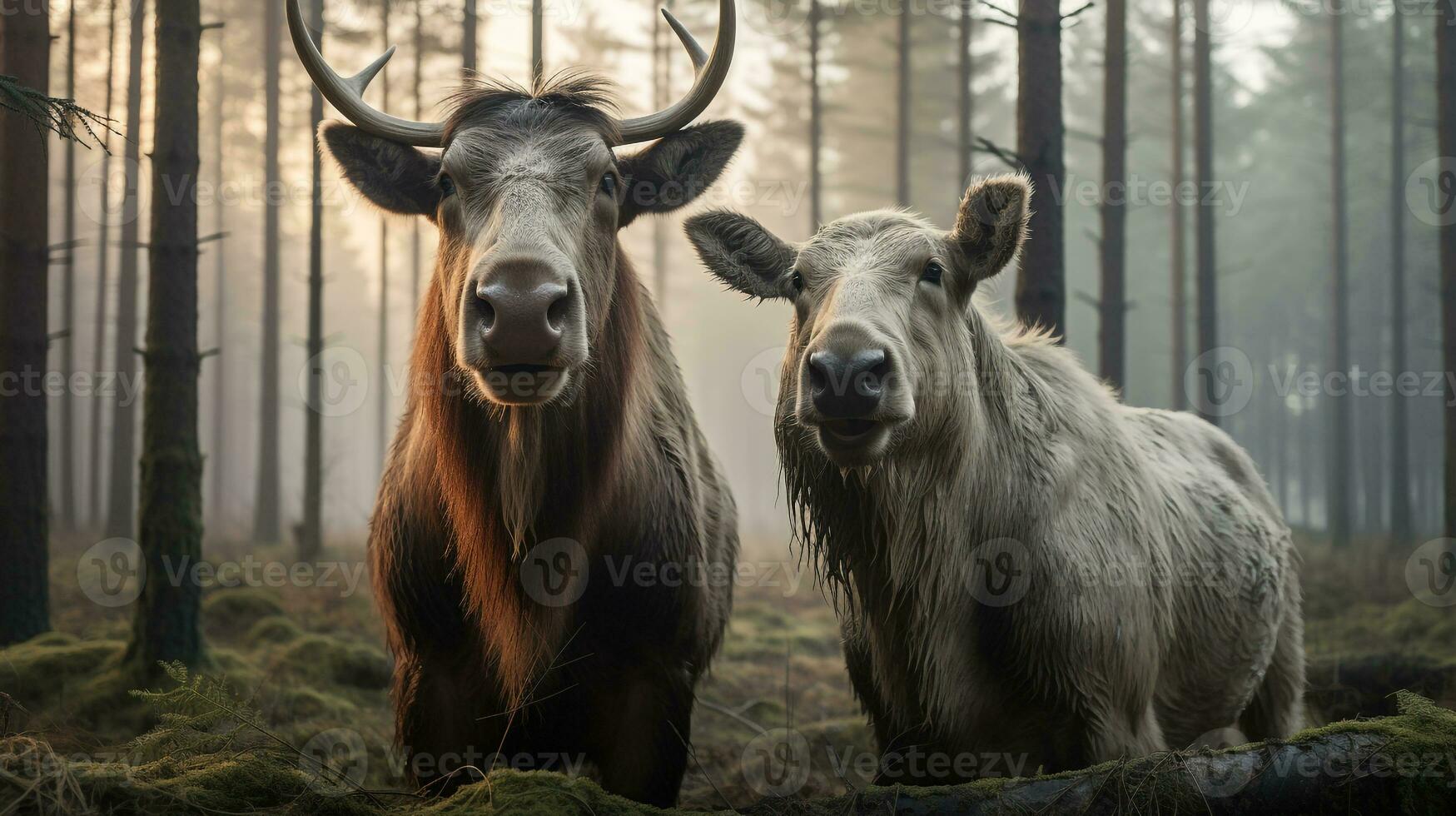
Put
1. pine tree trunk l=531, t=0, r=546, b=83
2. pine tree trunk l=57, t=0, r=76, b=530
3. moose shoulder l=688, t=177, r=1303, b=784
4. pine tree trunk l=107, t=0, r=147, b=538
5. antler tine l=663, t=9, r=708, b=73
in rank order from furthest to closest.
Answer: pine tree trunk l=57, t=0, r=76, b=530 < pine tree trunk l=107, t=0, r=147, b=538 < pine tree trunk l=531, t=0, r=546, b=83 < antler tine l=663, t=9, r=708, b=73 < moose shoulder l=688, t=177, r=1303, b=784

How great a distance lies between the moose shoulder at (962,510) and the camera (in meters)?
3.76

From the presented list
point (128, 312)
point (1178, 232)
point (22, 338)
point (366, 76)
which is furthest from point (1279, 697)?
point (128, 312)

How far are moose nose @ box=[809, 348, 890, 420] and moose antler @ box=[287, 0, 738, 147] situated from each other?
1855 mm

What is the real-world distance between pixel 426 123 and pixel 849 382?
266 cm

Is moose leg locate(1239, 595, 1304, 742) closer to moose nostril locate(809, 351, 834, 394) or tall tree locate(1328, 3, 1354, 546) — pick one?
moose nostril locate(809, 351, 834, 394)

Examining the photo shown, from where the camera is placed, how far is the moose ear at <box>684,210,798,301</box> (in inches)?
177

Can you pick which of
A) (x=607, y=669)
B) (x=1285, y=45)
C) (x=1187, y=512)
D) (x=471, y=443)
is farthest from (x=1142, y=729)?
(x=1285, y=45)

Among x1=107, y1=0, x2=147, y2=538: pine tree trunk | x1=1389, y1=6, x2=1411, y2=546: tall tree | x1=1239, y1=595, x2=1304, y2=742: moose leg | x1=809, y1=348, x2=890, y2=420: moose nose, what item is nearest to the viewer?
x1=809, y1=348, x2=890, y2=420: moose nose

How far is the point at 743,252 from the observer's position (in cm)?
455

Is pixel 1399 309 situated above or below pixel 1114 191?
above

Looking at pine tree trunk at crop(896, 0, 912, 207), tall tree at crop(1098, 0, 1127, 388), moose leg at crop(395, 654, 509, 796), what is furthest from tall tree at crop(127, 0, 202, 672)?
Answer: pine tree trunk at crop(896, 0, 912, 207)

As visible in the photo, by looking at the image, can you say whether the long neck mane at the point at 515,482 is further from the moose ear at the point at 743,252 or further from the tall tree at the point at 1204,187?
the tall tree at the point at 1204,187

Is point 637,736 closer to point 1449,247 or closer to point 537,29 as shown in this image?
point 537,29

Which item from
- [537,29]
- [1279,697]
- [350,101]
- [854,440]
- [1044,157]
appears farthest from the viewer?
[537,29]
